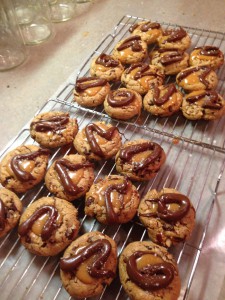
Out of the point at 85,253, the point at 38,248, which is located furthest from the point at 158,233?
the point at 38,248

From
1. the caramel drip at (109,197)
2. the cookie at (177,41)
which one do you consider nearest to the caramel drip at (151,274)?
the caramel drip at (109,197)

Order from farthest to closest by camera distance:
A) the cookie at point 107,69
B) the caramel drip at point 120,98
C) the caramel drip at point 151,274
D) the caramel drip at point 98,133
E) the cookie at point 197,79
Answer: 1. the cookie at point 107,69
2. the cookie at point 197,79
3. the caramel drip at point 120,98
4. the caramel drip at point 98,133
5. the caramel drip at point 151,274

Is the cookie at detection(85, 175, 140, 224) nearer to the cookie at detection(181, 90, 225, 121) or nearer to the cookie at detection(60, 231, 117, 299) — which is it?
the cookie at detection(60, 231, 117, 299)

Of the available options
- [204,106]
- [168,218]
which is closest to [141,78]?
[204,106]

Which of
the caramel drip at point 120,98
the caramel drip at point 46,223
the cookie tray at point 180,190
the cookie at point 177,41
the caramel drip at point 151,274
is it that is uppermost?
the cookie at point 177,41

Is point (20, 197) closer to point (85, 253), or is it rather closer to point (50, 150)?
point (50, 150)

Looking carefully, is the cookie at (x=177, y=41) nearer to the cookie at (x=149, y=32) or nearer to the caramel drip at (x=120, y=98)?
the cookie at (x=149, y=32)

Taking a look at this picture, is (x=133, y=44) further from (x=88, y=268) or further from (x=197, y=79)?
(x=88, y=268)
